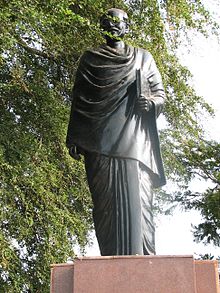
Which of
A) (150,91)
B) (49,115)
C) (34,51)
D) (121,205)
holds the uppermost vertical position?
(34,51)

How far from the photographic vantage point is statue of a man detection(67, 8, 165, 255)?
Answer: 3.79 metres

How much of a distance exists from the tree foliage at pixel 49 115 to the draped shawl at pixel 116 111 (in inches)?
57.5

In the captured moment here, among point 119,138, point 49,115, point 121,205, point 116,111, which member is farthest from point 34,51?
point 121,205

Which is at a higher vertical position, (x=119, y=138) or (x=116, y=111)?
(x=116, y=111)

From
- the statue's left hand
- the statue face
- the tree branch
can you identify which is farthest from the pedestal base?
the tree branch

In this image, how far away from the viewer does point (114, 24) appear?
4.43 meters

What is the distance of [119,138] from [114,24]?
95 cm

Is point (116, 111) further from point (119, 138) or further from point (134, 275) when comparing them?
point (134, 275)

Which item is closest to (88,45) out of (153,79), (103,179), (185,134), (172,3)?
(172,3)

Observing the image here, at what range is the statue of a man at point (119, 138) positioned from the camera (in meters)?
3.79

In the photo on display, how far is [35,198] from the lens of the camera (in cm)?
680

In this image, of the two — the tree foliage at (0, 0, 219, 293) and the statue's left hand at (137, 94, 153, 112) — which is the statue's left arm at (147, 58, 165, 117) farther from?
the tree foliage at (0, 0, 219, 293)

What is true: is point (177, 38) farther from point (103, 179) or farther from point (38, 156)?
point (103, 179)

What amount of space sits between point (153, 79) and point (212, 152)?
8.09m
